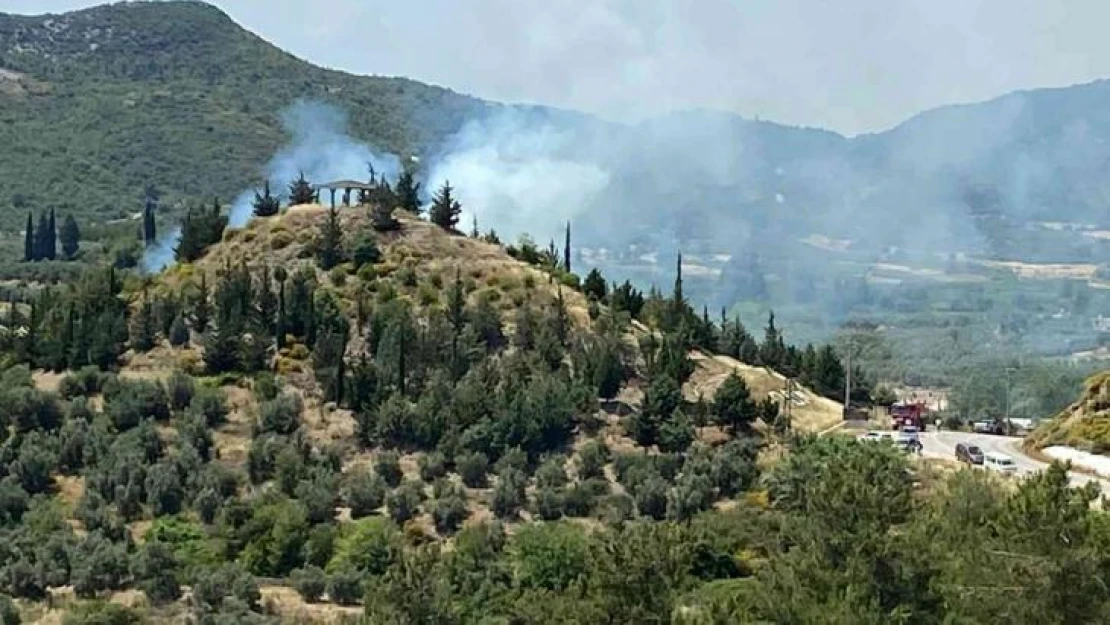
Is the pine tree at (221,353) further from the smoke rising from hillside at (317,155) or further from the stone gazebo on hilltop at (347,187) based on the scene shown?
the smoke rising from hillside at (317,155)

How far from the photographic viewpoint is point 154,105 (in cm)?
14875

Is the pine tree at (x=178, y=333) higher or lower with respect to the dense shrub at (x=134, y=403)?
higher

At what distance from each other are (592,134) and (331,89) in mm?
30140

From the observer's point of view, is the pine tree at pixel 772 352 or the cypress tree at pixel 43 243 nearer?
the pine tree at pixel 772 352

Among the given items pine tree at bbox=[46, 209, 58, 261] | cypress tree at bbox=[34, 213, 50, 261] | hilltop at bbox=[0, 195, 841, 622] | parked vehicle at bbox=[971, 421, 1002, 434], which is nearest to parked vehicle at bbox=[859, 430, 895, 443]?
hilltop at bbox=[0, 195, 841, 622]

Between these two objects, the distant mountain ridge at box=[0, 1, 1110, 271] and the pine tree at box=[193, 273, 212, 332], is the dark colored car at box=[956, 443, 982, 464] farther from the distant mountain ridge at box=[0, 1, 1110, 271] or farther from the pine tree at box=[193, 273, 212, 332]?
the distant mountain ridge at box=[0, 1, 1110, 271]

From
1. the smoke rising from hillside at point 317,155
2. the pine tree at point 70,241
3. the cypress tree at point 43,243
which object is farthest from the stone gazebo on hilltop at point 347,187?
the cypress tree at point 43,243

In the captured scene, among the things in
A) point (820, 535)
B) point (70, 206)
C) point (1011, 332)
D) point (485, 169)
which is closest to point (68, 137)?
point (70, 206)

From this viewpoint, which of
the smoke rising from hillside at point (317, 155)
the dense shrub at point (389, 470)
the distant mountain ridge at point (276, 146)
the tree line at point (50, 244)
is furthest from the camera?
the distant mountain ridge at point (276, 146)

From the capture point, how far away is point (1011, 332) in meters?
146

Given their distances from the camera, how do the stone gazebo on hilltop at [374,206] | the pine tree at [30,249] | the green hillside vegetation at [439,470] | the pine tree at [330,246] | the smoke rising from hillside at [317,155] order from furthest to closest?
the smoke rising from hillside at [317,155] → the pine tree at [30,249] → the stone gazebo on hilltop at [374,206] → the pine tree at [330,246] → the green hillside vegetation at [439,470]

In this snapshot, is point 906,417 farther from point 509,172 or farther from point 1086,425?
point 509,172

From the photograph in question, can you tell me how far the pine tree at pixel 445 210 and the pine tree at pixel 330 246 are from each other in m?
4.41

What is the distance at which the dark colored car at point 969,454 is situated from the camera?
4975cm
